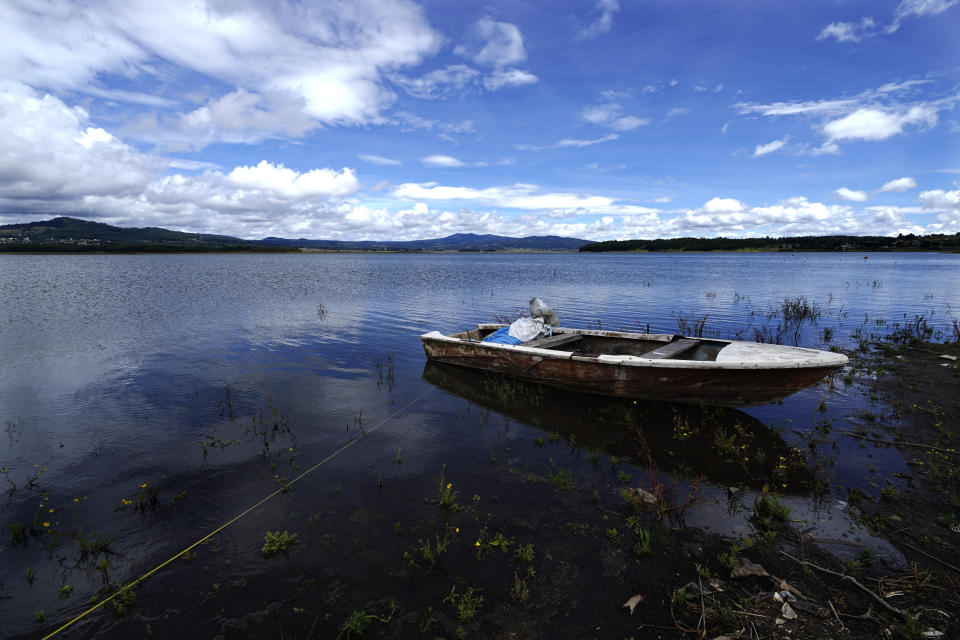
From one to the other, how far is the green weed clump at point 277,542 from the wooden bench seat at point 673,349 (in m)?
8.26

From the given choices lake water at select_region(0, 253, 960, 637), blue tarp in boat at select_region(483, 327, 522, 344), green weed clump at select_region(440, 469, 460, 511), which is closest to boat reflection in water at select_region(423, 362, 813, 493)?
lake water at select_region(0, 253, 960, 637)

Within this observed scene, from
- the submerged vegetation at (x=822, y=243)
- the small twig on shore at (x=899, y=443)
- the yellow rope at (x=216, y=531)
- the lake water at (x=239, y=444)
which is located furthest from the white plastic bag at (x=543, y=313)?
the submerged vegetation at (x=822, y=243)

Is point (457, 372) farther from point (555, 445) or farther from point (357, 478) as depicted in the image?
point (357, 478)

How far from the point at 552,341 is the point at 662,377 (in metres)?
4.00

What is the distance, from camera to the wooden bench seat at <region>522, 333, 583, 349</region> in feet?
40.4

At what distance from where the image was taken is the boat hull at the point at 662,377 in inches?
322

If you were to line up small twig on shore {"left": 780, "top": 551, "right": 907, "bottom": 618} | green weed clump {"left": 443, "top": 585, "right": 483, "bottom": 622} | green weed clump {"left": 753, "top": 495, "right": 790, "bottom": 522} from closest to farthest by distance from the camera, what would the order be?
small twig on shore {"left": 780, "top": 551, "right": 907, "bottom": 618}
green weed clump {"left": 443, "top": 585, "right": 483, "bottom": 622}
green weed clump {"left": 753, "top": 495, "right": 790, "bottom": 522}

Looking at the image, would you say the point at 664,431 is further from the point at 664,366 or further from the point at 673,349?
the point at 673,349

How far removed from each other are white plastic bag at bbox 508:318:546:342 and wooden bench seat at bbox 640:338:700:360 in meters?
3.47

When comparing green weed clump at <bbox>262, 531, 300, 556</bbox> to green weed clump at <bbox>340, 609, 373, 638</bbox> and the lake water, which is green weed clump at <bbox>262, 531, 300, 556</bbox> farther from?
green weed clump at <bbox>340, 609, 373, 638</bbox>

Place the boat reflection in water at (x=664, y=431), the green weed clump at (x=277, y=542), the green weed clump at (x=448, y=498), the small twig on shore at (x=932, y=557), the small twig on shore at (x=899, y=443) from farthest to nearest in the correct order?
the small twig on shore at (x=899, y=443), the boat reflection in water at (x=664, y=431), the green weed clump at (x=448, y=498), the green weed clump at (x=277, y=542), the small twig on shore at (x=932, y=557)

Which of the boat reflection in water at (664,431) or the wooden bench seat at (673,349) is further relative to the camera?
Answer: the wooden bench seat at (673,349)

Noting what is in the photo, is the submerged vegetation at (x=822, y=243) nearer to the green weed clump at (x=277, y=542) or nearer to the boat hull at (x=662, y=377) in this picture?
the boat hull at (x=662, y=377)

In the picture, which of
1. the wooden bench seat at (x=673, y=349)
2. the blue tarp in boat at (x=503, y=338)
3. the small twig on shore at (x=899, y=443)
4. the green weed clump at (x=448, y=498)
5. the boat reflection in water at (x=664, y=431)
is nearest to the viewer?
the green weed clump at (x=448, y=498)
